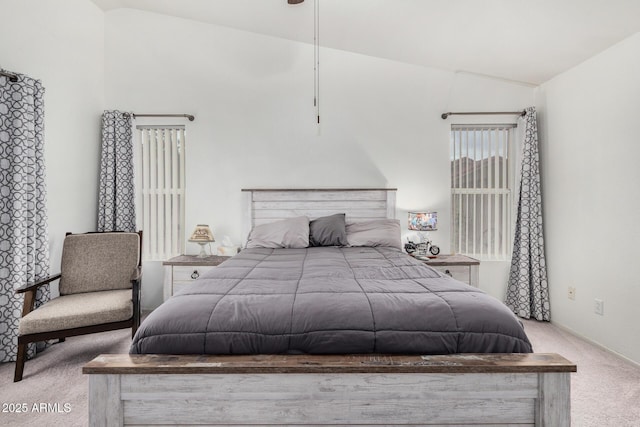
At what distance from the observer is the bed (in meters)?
1.28

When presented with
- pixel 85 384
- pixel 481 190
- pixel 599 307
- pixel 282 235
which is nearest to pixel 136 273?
pixel 85 384

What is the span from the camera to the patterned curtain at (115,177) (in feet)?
11.4

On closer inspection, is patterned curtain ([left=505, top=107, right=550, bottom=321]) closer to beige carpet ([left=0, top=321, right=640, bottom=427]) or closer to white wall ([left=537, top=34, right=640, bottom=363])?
white wall ([left=537, top=34, right=640, bottom=363])

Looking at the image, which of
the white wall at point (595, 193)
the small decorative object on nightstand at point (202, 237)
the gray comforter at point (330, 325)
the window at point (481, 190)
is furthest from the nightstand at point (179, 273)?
the white wall at point (595, 193)

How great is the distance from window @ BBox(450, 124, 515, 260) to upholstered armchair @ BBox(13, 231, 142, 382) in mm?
3234

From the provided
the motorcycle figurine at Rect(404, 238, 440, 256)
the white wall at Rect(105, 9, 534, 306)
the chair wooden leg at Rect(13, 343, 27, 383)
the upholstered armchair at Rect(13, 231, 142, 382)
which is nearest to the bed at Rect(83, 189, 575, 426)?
the upholstered armchair at Rect(13, 231, 142, 382)

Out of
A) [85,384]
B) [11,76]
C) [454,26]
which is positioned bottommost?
[85,384]

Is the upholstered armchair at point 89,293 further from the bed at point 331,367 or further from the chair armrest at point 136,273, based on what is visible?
the bed at point 331,367

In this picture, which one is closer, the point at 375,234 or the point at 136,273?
the point at 136,273

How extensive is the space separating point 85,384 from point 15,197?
1.42 meters

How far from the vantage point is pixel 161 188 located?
3.78 m

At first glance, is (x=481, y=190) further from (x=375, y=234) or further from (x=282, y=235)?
(x=282, y=235)

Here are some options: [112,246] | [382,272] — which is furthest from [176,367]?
[112,246]

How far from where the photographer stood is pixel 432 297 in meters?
1.51
